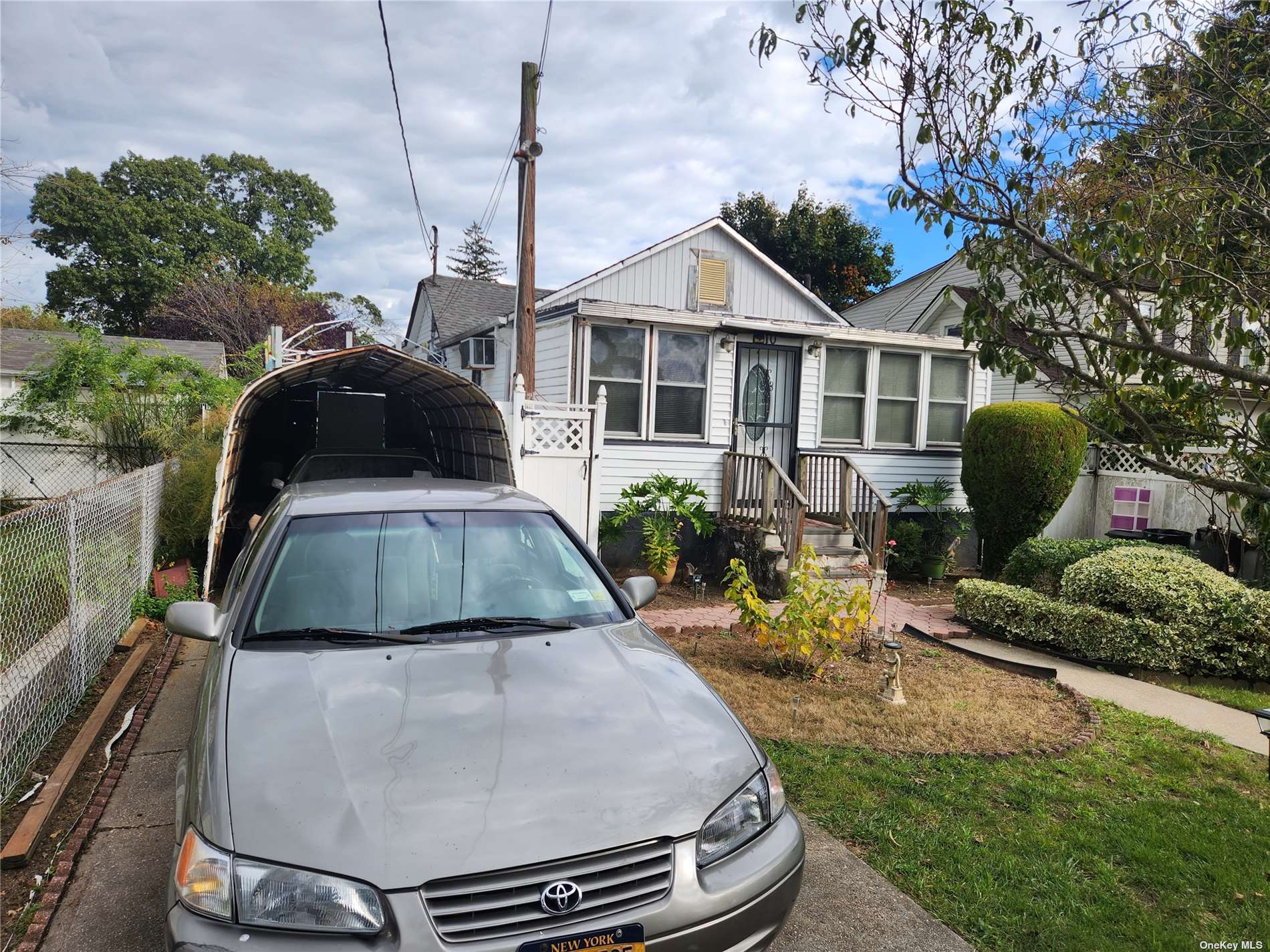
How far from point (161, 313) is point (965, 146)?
37.9 meters

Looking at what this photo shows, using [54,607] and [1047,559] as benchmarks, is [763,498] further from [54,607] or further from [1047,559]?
[54,607]

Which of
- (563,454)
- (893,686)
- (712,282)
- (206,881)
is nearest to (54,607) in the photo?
(206,881)

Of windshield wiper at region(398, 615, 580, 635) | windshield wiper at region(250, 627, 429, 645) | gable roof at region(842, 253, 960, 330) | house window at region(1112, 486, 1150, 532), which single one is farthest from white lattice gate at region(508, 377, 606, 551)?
gable roof at region(842, 253, 960, 330)

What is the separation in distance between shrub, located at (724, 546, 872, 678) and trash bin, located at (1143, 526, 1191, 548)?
8.44m

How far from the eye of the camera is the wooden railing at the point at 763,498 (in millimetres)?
9656

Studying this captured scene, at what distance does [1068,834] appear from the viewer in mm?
3729

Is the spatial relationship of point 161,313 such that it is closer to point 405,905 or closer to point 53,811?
point 53,811

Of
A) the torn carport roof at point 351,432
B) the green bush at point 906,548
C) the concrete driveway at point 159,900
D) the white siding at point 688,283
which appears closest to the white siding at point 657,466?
the torn carport roof at point 351,432

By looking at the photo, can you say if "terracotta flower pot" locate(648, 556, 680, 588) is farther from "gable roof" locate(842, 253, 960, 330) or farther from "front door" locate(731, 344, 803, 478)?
"gable roof" locate(842, 253, 960, 330)

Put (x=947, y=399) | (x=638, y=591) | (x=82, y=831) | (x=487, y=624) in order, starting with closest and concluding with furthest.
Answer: (x=487, y=624) → (x=82, y=831) → (x=638, y=591) → (x=947, y=399)

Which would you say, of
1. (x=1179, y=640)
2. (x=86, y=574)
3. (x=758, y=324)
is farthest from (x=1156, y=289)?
(x=758, y=324)

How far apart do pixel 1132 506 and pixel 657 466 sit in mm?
8639

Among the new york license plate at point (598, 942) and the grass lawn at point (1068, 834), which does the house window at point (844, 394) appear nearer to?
the grass lawn at point (1068, 834)

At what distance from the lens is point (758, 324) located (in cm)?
1109
